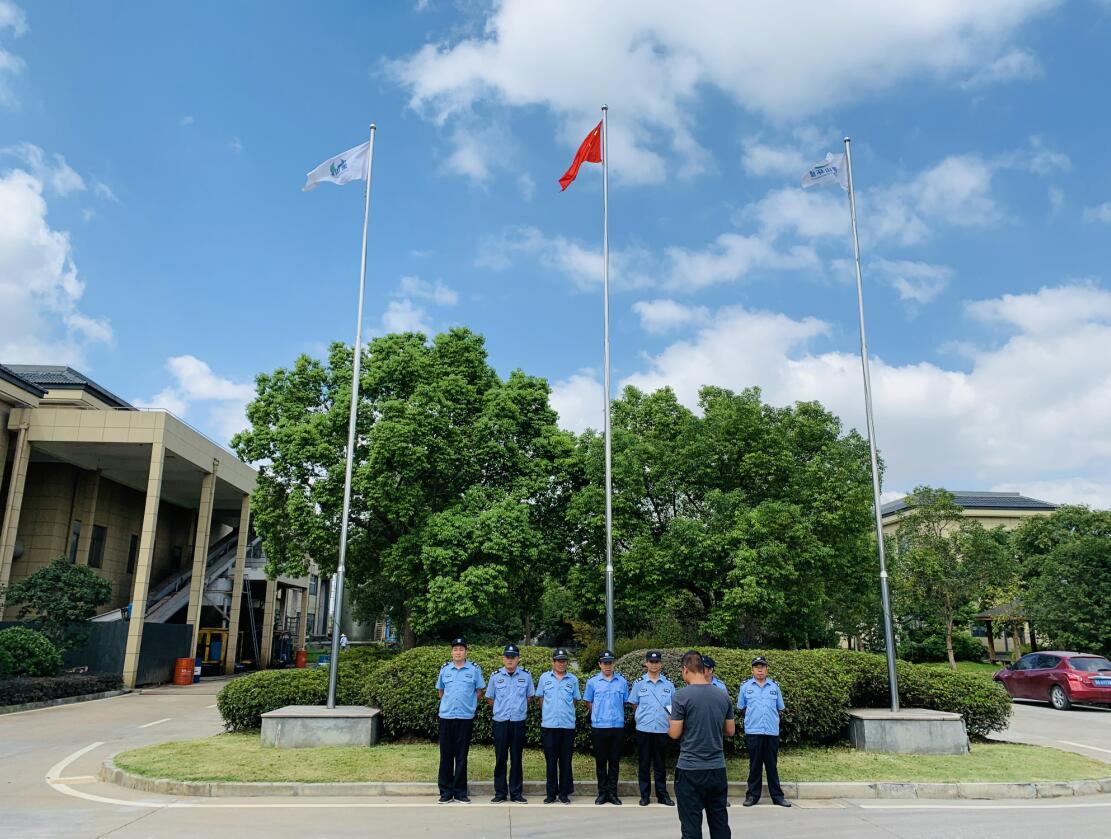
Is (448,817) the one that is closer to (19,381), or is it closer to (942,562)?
(19,381)

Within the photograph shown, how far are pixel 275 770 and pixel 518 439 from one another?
12374 mm

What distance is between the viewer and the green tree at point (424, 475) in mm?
18875

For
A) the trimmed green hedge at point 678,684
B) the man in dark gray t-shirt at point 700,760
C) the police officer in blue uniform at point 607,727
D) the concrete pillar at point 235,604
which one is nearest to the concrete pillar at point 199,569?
the concrete pillar at point 235,604

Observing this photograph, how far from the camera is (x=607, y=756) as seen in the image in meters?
9.31

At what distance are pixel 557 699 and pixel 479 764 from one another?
6.68 ft

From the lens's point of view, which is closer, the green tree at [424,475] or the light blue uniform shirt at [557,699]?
the light blue uniform shirt at [557,699]

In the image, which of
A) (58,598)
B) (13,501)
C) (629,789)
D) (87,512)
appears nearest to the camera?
(629,789)

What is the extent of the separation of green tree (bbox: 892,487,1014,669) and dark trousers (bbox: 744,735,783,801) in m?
27.7

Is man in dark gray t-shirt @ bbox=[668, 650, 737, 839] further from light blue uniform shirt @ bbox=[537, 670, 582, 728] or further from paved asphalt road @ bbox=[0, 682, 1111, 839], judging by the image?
light blue uniform shirt @ bbox=[537, 670, 582, 728]

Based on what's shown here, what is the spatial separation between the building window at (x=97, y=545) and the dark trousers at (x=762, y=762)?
3193 cm

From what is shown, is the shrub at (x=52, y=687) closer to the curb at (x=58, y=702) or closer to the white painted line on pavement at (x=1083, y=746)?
the curb at (x=58, y=702)

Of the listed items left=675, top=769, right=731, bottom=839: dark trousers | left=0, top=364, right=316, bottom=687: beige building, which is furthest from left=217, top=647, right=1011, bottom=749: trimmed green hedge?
left=0, top=364, right=316, bottom=687: beige building

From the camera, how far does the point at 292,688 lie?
Result: 43.4ft

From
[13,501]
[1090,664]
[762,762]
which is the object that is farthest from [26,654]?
[1090,664]
